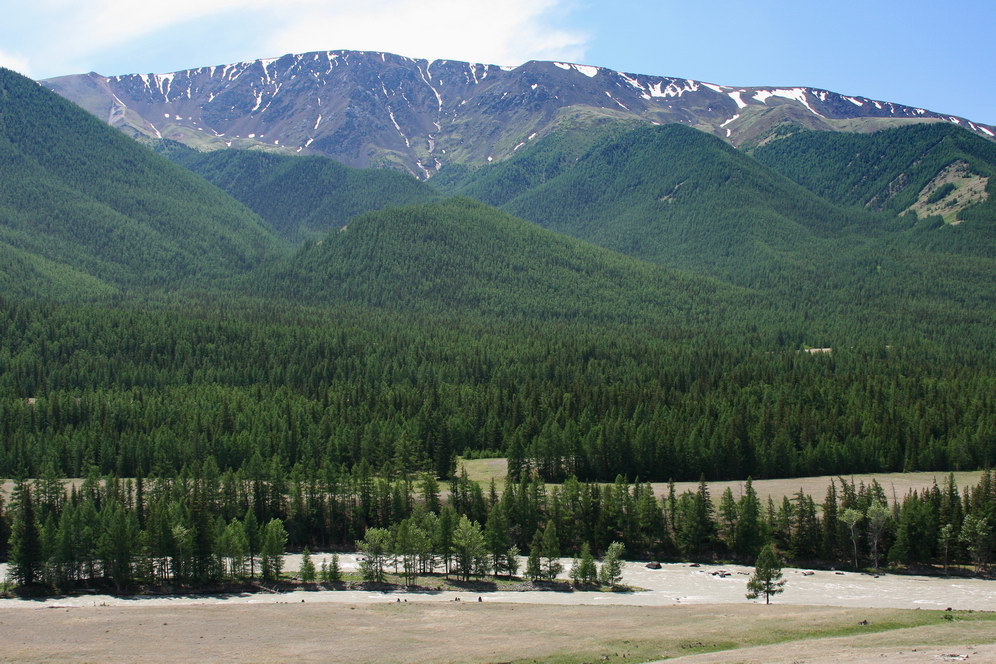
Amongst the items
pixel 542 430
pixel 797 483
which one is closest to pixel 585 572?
pixel 797 483

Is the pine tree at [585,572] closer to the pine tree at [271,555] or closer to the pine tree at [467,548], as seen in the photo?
the pine tree at [467,548]

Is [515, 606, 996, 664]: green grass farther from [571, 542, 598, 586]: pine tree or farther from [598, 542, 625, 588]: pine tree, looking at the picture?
[571, 542, 598, 586]: pine tree

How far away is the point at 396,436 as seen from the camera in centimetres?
16175

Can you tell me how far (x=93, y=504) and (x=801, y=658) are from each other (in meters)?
82.6

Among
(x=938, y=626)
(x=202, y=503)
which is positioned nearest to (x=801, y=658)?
(x=938, y=626)

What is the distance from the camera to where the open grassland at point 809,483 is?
139125 millimetres

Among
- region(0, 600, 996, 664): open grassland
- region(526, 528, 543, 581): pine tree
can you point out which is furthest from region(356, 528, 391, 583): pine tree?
region(526, 528, 543, 581): pine tree

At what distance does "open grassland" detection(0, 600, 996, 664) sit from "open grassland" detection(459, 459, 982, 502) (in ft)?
149

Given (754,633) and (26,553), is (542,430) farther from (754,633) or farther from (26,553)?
(26,553)

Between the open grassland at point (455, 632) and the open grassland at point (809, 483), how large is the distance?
149 feet

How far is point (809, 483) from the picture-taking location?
146 m

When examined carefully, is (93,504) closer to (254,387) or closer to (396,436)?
(396,436)

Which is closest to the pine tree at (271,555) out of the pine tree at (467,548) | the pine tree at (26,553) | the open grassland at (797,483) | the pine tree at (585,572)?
the pine tree at (467,548)

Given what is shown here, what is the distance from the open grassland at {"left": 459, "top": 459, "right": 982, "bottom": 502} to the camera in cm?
13912
